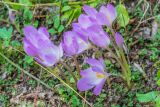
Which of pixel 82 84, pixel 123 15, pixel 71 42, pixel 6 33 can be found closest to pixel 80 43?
pixel 71 42

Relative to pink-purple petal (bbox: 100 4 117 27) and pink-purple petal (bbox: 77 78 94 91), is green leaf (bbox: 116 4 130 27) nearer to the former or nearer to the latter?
pink-purple petal (bbox: 100 4 117 27)

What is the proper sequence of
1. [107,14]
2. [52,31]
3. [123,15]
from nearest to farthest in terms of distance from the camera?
[107,14] < [123,15] < [52,31]

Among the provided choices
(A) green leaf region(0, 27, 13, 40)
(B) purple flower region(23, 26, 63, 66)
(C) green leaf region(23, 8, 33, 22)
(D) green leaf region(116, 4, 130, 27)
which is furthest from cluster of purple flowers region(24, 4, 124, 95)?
(C) green leaf region(23, 8, 33, 22)

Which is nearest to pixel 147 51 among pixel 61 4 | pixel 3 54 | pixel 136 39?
pixel 136 39

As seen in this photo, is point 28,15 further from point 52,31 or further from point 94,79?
point 94,79

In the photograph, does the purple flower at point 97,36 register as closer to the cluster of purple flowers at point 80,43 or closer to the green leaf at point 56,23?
the cluster of purple flowers at point 80,43

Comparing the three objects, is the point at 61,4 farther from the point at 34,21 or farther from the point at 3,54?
the point at 3,54

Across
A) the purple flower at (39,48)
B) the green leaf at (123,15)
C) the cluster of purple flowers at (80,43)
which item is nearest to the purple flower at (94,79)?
the cluster of purple flowers at (80,43)

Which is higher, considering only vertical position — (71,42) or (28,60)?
(28,60)
